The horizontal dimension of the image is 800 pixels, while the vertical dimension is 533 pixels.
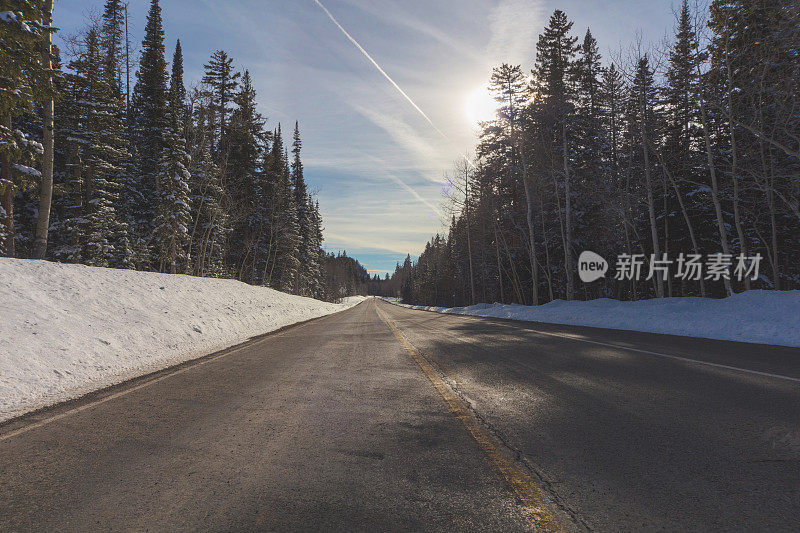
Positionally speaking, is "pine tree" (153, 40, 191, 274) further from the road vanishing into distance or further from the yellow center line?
the yellow center line

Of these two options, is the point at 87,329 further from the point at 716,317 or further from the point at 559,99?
the point at 559,99

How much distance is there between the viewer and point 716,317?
11.8 meters

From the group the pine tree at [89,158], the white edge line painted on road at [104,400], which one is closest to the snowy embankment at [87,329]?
the white edge line painted on road at [104,400]

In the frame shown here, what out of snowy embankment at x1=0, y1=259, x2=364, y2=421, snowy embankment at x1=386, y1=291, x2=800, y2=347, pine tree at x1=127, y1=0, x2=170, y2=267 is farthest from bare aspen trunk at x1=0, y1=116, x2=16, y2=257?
snowy embankment at x1=386, y1=291, x2=800, y2=347

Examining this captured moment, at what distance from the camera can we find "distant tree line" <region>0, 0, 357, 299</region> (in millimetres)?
11883

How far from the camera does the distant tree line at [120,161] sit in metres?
11.9

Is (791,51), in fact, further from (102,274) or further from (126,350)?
(102,274)

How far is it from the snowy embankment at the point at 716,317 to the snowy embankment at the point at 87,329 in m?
13.3

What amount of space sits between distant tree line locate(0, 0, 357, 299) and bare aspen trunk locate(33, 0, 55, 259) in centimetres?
3

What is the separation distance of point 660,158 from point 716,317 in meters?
13.2

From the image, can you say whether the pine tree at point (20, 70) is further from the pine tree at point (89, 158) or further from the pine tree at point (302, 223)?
the pine tree at point (302, 223)
